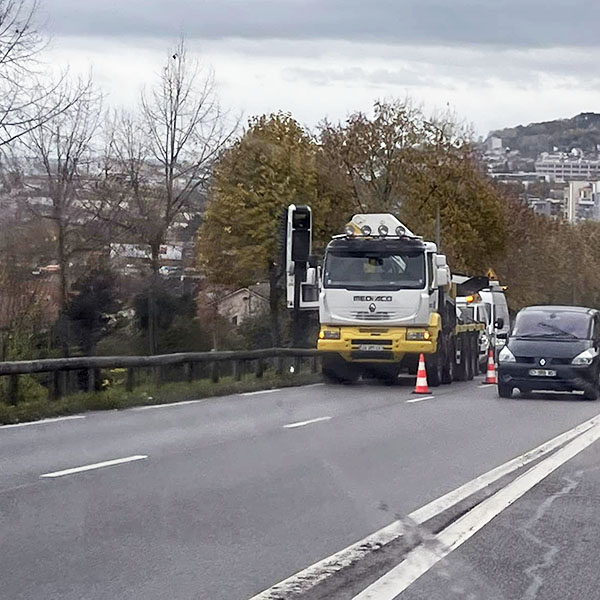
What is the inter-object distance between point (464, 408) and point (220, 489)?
11.3m

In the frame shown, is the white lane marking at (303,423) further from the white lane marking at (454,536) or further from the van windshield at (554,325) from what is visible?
the van windshield at (554,325)

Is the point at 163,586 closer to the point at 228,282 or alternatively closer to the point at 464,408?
the point at 464,408

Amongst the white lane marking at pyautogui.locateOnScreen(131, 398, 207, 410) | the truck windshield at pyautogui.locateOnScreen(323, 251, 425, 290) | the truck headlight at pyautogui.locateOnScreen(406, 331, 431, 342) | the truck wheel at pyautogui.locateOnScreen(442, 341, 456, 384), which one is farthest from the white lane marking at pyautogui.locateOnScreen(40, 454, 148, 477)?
the truck wheel at pyautogui.locateOnScreen(442, 341, 456, 384)

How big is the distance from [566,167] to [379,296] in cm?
5716

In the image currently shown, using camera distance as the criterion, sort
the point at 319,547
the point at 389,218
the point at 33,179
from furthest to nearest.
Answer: the point at 33,179, the point at 389,218, the point at 319,547

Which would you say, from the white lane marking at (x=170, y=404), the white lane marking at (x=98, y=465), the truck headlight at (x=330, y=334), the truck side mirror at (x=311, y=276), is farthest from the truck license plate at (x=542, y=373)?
the white lane marking at (x=98, y=465)

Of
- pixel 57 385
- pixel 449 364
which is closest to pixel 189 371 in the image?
pixel 57 385

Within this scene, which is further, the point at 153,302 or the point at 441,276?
the point at 153,302

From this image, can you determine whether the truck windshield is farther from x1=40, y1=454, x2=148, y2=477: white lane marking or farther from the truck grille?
x1=40, y1=454, x2=148, y2=477: white lane marking

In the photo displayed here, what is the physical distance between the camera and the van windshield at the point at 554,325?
26009mm

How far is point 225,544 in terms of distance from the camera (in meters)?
8.69

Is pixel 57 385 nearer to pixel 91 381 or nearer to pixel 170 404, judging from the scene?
pixel 91 381

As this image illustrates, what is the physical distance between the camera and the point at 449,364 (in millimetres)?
31094

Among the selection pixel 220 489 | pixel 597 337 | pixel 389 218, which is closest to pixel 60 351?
pixel 389 218
